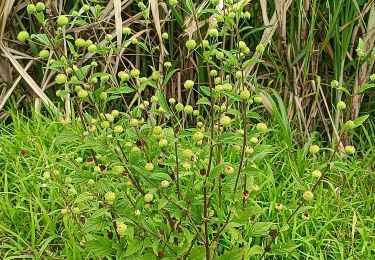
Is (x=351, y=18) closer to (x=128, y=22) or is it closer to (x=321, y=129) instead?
(x=321, y=129)

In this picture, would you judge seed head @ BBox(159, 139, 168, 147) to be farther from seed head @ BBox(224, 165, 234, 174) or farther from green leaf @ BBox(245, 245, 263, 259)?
green leaf @ BBox(245, 245, 263, 259)

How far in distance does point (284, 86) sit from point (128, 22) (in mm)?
640

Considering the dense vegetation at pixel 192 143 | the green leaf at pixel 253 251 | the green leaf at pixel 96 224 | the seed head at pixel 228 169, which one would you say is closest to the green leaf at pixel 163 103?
the dense vegetation at pixel 192 143

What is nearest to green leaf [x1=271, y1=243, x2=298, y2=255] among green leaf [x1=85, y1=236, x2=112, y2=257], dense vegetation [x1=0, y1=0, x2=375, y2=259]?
dense vegetation [x1=0, y1=0, x2=375, y2=259]

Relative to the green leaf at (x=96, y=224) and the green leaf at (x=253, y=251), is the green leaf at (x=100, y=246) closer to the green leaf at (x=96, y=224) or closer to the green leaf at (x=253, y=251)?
the green leaf at (x=96, y=224)

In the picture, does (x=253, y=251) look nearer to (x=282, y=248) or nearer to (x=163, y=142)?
(x=282, y=248)

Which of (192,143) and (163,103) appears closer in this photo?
(163,103)

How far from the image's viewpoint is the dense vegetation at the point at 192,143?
4.49ft

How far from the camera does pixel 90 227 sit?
1325 millimetres

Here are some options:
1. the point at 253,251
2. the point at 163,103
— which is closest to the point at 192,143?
the point at 253,251

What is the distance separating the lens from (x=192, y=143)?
215 centimetres

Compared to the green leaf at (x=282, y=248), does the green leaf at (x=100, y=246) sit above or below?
above

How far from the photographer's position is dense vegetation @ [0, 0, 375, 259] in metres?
1.37

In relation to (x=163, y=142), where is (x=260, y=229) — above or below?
below
